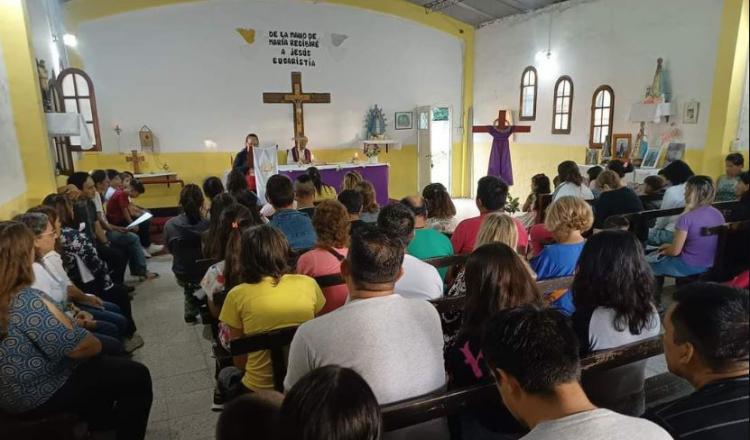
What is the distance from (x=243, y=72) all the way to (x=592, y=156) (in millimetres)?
6003

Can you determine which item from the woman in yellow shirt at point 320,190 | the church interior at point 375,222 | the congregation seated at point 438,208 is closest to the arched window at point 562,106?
the church interior at point 375,222

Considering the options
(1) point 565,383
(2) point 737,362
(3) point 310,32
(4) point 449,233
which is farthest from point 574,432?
(3) point 310,32

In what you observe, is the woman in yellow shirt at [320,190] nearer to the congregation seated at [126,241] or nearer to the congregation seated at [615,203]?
the congregation seated at [126,241]

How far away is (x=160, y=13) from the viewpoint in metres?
7.77

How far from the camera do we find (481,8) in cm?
905

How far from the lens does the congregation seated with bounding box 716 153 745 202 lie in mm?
5094

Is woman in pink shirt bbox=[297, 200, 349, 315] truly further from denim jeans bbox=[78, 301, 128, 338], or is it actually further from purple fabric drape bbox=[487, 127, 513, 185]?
purple fabric drape bbox=[487, 127, 513, 185]

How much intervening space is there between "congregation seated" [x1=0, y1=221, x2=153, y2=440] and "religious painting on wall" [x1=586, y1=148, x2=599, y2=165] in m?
7.07

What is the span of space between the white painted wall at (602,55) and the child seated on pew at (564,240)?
4574 mm

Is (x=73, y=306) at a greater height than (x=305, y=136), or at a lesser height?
lesser

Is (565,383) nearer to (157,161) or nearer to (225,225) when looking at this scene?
(225,225)

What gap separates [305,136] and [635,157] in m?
5.50

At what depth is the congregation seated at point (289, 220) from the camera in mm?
3312

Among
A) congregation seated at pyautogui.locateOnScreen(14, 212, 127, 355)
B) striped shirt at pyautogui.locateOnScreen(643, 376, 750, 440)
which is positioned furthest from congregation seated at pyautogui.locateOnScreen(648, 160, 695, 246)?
congregation seated at pyautogui.locateOnScreen(14, 212, 127, 355)
